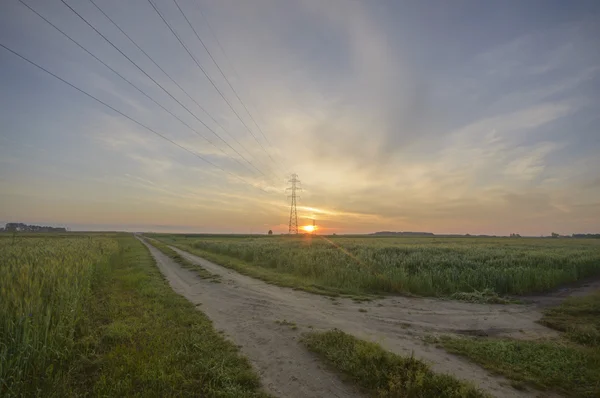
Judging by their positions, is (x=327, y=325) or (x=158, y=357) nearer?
(x=158, y=357)

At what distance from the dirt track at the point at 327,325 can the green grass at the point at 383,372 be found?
0.35 metres

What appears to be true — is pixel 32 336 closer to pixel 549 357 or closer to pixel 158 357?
pixel 158 357

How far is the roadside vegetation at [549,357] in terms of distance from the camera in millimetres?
6004

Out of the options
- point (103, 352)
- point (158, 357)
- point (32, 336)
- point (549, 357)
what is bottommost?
point (103, 352)

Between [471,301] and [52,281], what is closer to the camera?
[52,281]

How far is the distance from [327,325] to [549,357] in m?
5.93

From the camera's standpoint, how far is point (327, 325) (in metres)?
9.54

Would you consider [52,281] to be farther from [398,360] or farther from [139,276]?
[398,360]

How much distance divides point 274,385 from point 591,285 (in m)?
23.6

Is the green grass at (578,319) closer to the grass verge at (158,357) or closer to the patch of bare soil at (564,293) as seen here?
the patch of bare soil at (564,293)

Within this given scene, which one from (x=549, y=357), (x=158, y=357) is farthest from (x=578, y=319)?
(x=158, y=357)

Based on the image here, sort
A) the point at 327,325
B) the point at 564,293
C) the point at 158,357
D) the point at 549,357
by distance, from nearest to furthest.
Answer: the point at 158,357, the point at 549,357, the point at 327,325, the point at 564,293

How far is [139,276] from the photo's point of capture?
17.4 m

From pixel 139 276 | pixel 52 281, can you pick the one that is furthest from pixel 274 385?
pixel 139 276
